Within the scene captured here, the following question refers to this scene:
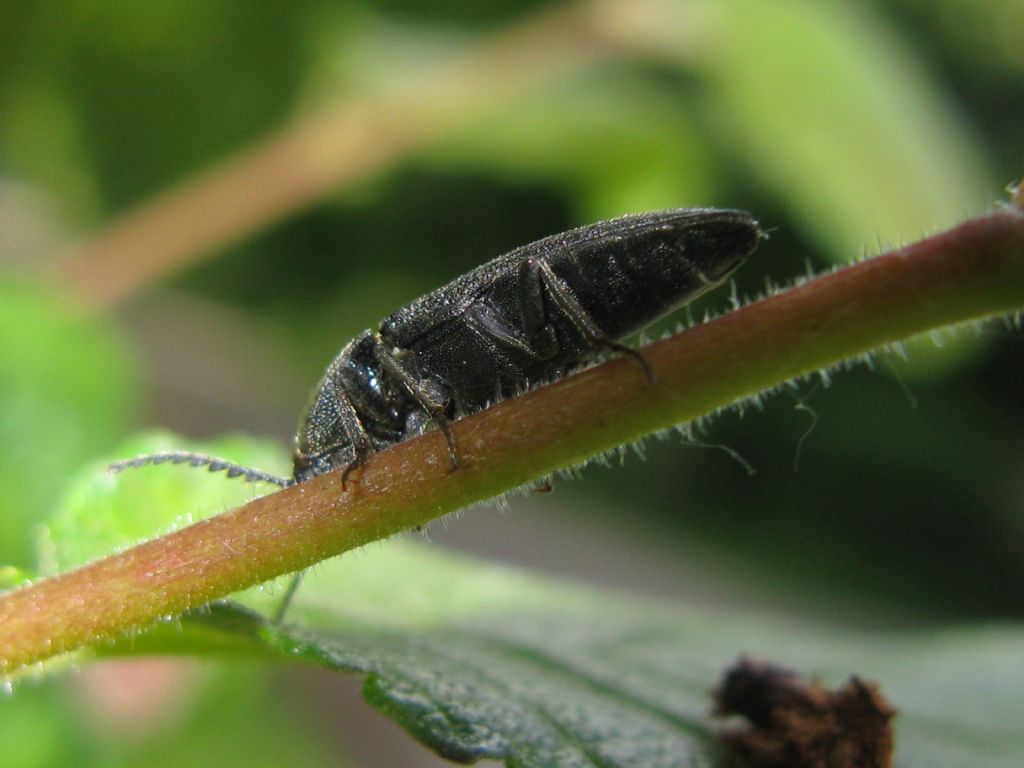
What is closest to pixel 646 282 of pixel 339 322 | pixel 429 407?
pixel 429 407

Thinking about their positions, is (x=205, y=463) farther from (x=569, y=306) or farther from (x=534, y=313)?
Result: (x=569, y=306)

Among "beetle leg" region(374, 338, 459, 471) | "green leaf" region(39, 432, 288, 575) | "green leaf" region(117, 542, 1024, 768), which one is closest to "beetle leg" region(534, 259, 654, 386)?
"beetle leg" region(374, 338, 459, 471)

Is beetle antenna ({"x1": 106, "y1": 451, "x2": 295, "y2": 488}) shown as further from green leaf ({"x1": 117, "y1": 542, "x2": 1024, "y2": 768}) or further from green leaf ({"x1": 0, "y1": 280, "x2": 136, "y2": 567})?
green leaf ({"x1": 0, "y1": 280, "x2": 136, "y2": 567})

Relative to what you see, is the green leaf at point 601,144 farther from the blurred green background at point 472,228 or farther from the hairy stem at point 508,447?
the hairy stem at point 508,447

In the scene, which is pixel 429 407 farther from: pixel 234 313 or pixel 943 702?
pixel 234 313

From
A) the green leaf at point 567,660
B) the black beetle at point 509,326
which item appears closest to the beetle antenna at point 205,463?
the black beetle at point 509,326

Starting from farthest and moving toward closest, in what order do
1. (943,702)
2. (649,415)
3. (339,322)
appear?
(339,322) → (943,702) → (649,415)
